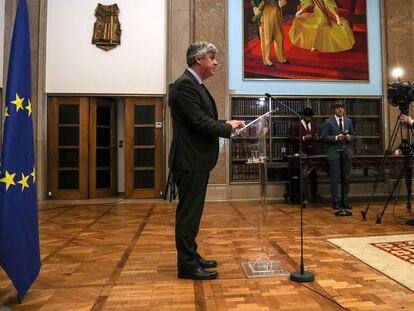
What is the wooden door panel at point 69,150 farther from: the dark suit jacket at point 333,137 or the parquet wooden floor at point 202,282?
the dark suit jacket at point 333,137

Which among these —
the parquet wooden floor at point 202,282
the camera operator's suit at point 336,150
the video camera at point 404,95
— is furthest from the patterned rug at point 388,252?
the camera operator's suit at point 336,150

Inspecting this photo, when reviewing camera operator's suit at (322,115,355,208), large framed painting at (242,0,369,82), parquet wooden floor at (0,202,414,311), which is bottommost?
parquet wooden floor at (0,202,414,311)

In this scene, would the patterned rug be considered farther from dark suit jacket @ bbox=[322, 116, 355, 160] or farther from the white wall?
the white wall

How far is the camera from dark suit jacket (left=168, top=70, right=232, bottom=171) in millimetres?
2068

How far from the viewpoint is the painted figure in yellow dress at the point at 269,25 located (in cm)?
618

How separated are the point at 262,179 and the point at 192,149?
0.56 meters

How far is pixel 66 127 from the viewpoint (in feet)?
20.3

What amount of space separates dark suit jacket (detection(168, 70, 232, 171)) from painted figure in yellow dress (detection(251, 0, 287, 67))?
4380mm

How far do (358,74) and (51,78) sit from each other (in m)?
5.46

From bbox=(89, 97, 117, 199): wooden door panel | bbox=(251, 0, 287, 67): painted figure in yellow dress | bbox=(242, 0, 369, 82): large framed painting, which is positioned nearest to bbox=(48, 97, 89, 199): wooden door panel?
bbox=(89, 97, 117, 199): wooden door panel

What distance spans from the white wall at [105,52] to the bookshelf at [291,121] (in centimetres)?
158

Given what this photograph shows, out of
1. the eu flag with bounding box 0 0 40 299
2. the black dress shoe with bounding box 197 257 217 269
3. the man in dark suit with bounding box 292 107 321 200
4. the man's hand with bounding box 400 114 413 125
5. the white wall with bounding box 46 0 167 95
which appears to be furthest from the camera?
the white wall with bounding box 46 0 167 95

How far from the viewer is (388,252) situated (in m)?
2.67

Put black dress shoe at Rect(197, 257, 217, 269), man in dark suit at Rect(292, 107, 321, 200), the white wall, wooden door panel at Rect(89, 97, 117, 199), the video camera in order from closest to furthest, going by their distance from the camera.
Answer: black dress shoe at Rect(197, 257, 217, 269)
the video camera
man in dark suit at Rect(292, 107, 321, 200)
the white wall
wooden door panel at Rect(89, 97, 117, 199)
